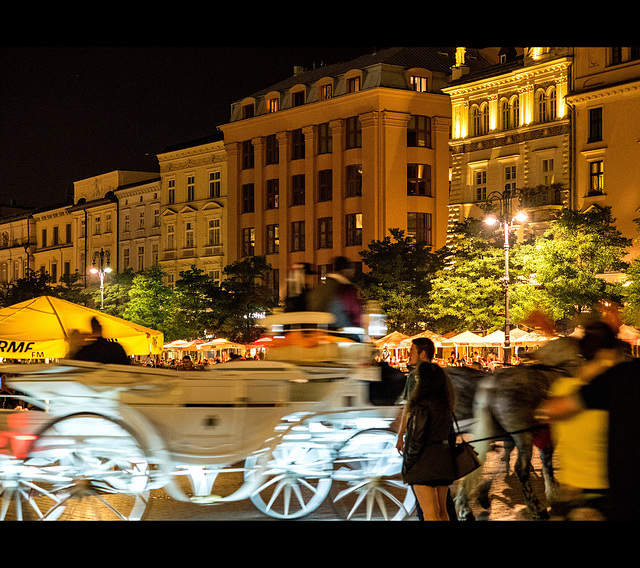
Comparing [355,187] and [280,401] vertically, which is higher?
[355,187]

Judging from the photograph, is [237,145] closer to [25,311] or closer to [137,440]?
[25,311]

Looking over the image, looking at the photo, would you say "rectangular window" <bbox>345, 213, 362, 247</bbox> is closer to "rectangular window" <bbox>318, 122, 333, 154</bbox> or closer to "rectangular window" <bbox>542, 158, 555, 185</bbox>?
"rectangular window" <bbox>318, 122, 333, 154</bbox>

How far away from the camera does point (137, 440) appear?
952cm

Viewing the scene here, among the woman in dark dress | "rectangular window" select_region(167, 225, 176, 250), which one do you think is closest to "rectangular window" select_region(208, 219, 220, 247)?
"rectangular window" select_region(167, 225, 176, 250)

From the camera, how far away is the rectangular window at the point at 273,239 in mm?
66781

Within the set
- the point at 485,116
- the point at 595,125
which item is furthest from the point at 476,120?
the point at 595,125

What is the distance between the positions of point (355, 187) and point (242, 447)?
2086 inches

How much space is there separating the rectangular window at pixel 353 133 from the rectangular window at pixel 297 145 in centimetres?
422

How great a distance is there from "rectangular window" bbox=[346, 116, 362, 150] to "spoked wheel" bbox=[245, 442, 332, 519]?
5204 centimetres

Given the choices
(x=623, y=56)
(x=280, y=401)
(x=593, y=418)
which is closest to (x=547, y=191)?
(x=623, y=56)

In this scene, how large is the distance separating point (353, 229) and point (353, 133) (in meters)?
5.54

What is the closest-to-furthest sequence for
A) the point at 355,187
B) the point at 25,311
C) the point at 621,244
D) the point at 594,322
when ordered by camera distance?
the point at 594,322 < the point at 25,311 < the point at 621,244 < the point at 355,187

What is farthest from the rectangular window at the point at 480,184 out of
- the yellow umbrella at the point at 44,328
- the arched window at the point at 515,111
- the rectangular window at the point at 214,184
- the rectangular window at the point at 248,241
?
the yellow umbrella at the point at 44,328

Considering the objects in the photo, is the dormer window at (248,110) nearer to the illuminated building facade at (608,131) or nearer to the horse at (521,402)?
the illuminated building facade at (608,131)
